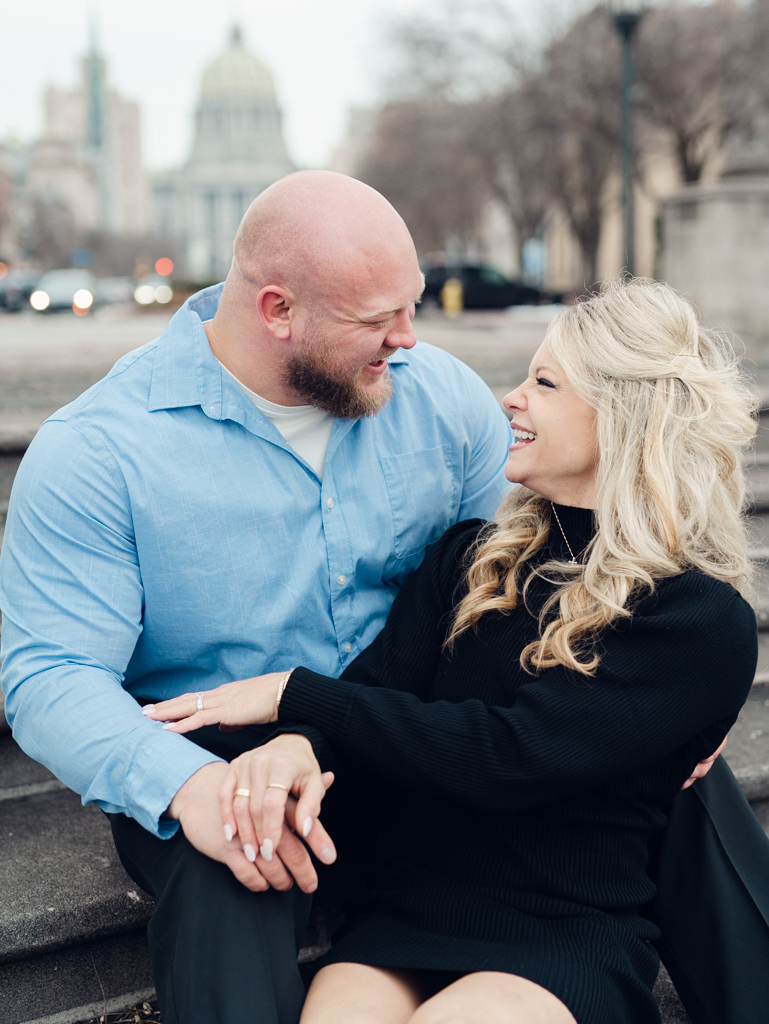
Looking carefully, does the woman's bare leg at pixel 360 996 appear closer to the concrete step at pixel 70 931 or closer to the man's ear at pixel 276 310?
the concrete step at pixel 70 931

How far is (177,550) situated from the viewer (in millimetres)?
2373

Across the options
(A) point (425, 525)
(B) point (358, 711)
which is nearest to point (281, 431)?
(A) point (425, 525)

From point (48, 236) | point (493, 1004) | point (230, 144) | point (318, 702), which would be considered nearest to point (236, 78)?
point (230, 144)

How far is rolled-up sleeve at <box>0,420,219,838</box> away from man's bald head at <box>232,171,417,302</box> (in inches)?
23.8


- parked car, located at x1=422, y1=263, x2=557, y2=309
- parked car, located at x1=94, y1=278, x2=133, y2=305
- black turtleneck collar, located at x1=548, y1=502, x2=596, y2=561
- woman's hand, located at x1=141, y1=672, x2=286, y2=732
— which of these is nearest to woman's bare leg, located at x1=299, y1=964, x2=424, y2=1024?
woman's hand, located at x1=141, y1=672, x2=286, y2=732

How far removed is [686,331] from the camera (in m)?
2.20

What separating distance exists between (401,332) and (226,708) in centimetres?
101

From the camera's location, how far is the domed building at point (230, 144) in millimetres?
110438

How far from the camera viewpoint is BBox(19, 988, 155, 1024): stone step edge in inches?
97.2

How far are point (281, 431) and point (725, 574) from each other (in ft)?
3.72

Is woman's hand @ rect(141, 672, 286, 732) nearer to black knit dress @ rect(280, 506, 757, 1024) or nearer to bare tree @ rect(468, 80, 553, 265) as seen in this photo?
black knit dress @ rect(280, 506, 757, 1024)

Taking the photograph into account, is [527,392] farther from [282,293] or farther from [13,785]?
[13,785]

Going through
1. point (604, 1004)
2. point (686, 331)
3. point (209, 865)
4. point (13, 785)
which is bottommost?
point (13, 785)

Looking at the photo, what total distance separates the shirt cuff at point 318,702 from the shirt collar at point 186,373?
70 cm
